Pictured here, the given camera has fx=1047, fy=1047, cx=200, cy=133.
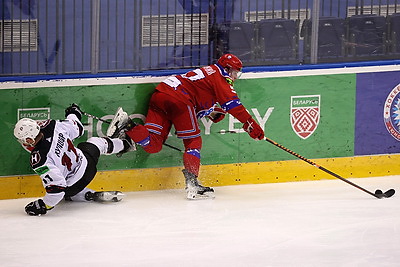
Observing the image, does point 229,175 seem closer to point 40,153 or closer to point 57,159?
point 57,159

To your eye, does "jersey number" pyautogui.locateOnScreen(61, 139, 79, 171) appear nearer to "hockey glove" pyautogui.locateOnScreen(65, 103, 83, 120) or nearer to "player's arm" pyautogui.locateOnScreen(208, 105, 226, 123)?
"hockey glove" pyautogui.locateOnScreen(65, 103, 83, 120)

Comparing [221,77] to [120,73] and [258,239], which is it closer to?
[120,73]

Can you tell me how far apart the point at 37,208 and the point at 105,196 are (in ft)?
1.96

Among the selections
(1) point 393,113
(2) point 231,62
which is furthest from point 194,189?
(1) point 393,113

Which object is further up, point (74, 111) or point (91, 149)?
point (74, 111)

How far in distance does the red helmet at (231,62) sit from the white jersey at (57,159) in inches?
49.1

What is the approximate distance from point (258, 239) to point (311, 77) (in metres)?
2.02

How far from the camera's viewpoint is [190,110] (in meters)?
7.91

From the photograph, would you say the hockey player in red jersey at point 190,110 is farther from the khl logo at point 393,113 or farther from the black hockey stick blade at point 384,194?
the khl logo at point 393,113

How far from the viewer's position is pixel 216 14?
824 cm

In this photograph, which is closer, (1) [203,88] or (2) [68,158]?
(2) [68,158]

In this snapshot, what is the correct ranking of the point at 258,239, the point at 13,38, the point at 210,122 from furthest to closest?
the point at 210,122 < the point at 13,38 < the point at 258,239

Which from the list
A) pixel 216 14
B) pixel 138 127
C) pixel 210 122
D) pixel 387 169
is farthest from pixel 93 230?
pixel 387 169

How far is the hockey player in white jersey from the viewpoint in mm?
7203
